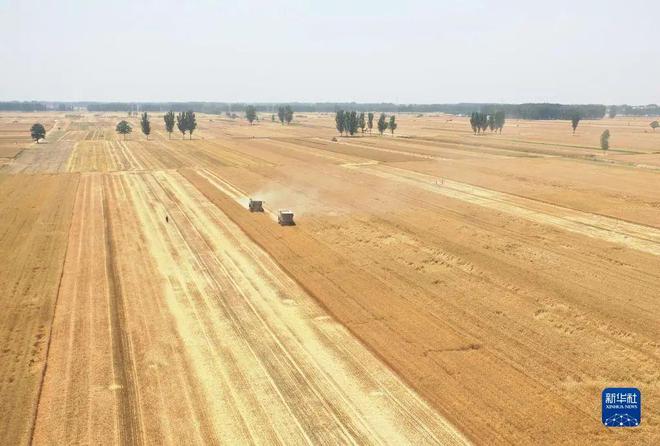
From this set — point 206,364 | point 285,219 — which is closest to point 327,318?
point 206,364

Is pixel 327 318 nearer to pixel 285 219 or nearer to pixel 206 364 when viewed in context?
pixel 206 364

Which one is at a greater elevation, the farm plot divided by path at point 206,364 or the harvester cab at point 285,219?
the harvester cab at point 285,219

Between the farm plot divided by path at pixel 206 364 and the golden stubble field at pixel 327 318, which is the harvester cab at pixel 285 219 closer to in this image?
the golden stubble field at pixel 327 318

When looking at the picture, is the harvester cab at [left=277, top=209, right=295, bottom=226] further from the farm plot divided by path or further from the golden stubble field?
the farm plot divided by path

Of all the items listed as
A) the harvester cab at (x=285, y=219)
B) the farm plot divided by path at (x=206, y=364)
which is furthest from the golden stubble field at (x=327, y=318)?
the harvester cab at (x=285, y=219)

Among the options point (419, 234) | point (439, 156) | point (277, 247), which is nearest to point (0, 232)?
point (277, 247)

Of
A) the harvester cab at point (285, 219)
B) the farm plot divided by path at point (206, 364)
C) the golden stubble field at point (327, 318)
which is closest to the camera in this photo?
the farm plot divided by path at point (206, 364)

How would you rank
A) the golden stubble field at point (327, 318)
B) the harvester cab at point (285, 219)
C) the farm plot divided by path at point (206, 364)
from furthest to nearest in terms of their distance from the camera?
the harvester cab at point (285, 219), the golden stubble field at point (327, 318), the farm plot divided by path at point (206, 364)

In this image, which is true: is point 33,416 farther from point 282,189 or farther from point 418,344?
point 282,189

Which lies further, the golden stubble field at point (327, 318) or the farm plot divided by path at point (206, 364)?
the golden stubble field at point (327, 318)
